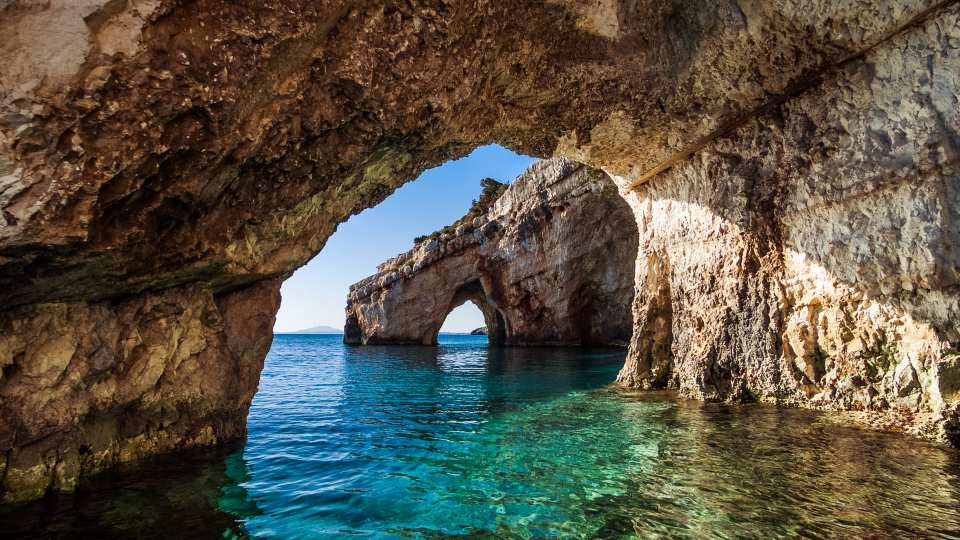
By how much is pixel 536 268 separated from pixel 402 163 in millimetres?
25875

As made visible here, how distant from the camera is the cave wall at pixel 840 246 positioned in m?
6.18

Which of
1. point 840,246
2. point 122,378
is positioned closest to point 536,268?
point 840,246

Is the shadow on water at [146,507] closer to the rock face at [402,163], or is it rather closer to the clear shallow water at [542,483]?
the clear shallow water at [542,483]

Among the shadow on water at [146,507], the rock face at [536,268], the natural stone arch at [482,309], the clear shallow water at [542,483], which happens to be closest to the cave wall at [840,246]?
the clear shallow water at [542,483]

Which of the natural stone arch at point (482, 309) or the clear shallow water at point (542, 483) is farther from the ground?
the natural stone arch at point (482, 309)

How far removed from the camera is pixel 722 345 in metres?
9.58

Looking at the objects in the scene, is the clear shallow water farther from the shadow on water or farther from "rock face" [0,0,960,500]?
"rock face" [0,0,960,500]

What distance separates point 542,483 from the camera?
540 cm

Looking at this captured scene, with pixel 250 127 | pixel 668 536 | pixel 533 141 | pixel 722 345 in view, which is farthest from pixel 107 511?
pixel 722 345

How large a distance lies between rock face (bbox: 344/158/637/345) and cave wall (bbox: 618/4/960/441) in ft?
57.2

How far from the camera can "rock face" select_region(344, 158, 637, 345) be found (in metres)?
30.1

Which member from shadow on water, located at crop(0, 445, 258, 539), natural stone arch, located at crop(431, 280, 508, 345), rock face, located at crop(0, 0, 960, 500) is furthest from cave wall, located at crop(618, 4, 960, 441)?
natural stone arch, located at crop(431, 280, 508, 345)

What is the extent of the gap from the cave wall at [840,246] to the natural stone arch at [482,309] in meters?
28.0

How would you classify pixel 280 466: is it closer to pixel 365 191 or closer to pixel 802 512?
pixel 365 191
